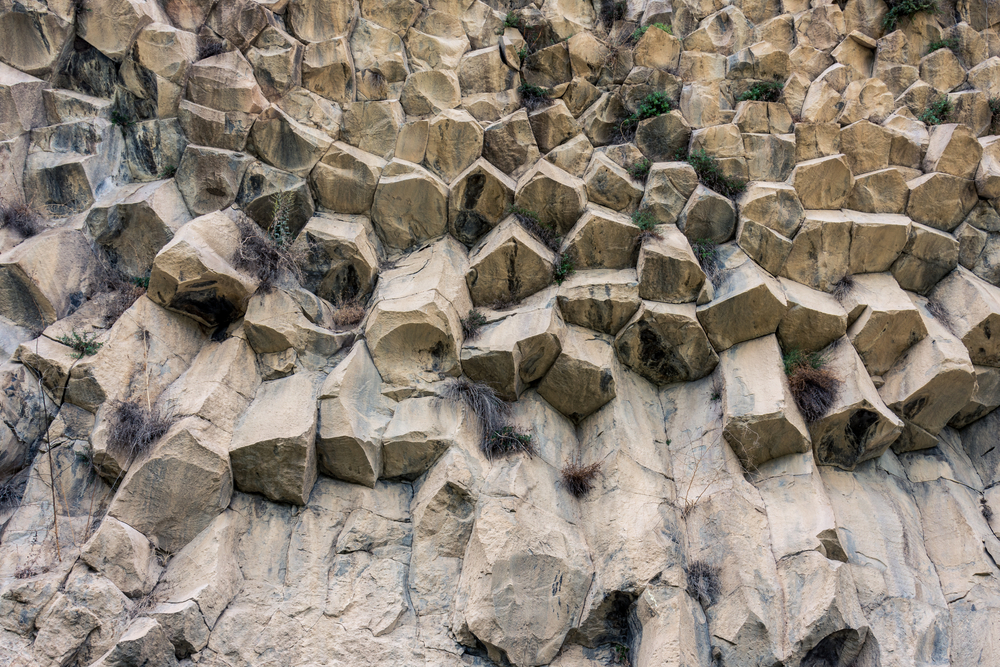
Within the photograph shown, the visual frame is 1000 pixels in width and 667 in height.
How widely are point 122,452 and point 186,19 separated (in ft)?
20.9

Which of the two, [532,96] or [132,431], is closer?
[132,431]

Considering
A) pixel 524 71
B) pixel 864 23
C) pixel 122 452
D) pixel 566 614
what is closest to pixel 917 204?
pixel 864 23

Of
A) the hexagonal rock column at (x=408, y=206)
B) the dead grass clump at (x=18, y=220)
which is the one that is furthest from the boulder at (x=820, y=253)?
the dead grass clump at (x=18, y=220)

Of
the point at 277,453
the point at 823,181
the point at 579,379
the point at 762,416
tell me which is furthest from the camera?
the point at 823,181

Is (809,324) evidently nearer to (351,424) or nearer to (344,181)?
(351,424)

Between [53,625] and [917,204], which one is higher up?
[917,204]

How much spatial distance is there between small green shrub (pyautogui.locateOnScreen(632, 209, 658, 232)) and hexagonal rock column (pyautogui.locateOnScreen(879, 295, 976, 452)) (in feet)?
11.5

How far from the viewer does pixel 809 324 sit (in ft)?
27.2

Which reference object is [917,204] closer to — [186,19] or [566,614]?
[566,614]

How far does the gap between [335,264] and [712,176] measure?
17.2 feet

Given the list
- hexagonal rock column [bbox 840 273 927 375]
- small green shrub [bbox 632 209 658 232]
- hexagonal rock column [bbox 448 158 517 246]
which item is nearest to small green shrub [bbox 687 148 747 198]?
small green shrub [bbox 632 209 658 232]

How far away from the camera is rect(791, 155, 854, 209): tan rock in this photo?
903 centimetres

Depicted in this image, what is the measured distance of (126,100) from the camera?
30.0ft

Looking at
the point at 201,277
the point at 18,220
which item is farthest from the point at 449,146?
the point at 18,220
